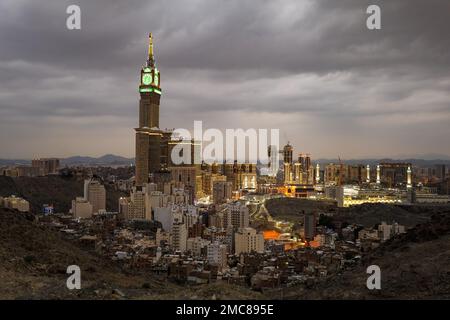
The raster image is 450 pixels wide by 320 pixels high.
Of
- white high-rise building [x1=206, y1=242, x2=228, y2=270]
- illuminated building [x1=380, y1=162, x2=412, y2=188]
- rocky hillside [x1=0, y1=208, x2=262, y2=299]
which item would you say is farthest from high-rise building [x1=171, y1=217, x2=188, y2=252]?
illuminated building [x1=380, y1=162, x2=412, y2=188]

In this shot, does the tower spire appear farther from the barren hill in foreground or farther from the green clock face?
the barren hill in foreground

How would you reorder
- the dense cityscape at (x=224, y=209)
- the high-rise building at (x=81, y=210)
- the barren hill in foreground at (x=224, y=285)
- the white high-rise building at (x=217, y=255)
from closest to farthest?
the barren hill in foreground at (x=224, y=285) → the dense cityscape at (x=224, y=209) → the white high-rise building at (x=217, y=255) → the high-rise building at (x=81, y=210)

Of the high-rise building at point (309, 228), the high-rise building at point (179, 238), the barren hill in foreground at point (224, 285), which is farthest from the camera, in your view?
the high-rise building at point (309, 228)

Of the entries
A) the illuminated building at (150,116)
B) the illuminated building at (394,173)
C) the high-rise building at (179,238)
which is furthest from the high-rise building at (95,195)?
the illuminated building at (394,173)

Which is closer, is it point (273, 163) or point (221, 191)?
point (221, 191)

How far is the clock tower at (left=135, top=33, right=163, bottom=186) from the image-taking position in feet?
195

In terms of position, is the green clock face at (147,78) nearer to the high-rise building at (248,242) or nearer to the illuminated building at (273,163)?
the illuminated building at (273,163)

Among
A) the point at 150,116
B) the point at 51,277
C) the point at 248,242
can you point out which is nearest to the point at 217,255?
the point at 248,242

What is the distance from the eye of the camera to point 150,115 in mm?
62156

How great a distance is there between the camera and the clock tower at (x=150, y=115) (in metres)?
59.3

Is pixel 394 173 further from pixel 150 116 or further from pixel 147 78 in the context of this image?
pixel 147 78

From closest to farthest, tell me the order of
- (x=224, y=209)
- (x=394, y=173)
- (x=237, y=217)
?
(x=237, y=217)
(x=224, y=209)
(x=394, y=173)
